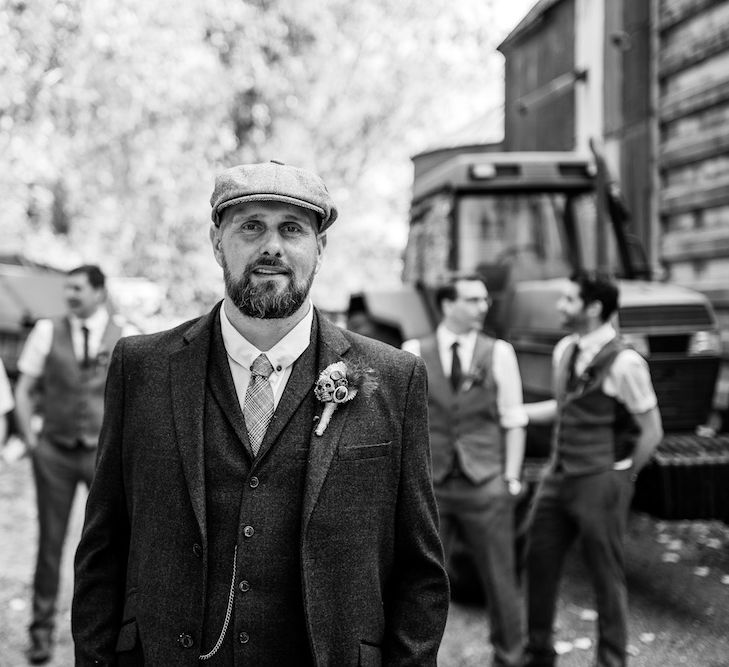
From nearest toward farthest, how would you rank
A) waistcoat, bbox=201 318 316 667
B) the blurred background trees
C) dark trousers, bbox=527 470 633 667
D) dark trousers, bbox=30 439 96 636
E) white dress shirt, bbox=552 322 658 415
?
waistcoat, bbox=201 318 316 667 < dark trousers, bbox=527 470 633 667 < white dress shirt, bbox=552 322 658 415 < dark trousers, bbox=30 439 96 636 < the blurred background trees

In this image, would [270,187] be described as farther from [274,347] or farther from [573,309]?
[573,309]

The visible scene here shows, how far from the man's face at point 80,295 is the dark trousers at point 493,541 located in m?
2.18

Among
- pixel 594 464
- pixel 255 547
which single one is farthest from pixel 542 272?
pixel 255 547

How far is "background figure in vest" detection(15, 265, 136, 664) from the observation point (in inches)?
178

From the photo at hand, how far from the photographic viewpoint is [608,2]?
959cm

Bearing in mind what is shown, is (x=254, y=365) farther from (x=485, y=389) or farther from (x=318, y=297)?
(x=318, y=297)

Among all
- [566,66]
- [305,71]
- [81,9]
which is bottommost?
[566,66]

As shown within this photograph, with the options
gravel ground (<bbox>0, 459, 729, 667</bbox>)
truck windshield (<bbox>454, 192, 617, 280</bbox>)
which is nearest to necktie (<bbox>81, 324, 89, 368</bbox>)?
gravel ground (<bbox>0, 459, 729, 667</bbox>)

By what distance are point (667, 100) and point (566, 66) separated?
3.33 meters

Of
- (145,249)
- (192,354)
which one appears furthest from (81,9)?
(192,354)

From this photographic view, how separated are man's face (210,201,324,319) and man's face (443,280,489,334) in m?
2.68

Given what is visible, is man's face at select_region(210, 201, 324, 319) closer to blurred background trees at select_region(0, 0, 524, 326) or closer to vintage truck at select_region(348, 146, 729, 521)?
vintage truck at select_region(348, 146, 729, 521)

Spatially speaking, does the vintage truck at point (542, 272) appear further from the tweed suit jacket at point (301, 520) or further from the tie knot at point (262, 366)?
the tie knot at point (262, 366)

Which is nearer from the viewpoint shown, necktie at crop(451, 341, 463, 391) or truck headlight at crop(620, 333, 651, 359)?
necktie at crop(451, 341, 463, 391)
